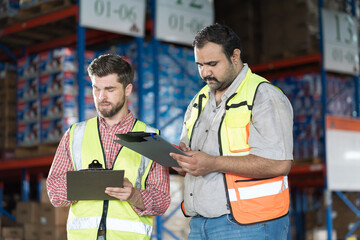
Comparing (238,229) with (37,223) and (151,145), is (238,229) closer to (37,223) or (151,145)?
(151,145)

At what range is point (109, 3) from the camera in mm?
6785

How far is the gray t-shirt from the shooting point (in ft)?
9.02

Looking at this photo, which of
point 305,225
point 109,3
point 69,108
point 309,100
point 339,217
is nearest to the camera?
point 109,3

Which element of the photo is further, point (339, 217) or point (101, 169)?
point (339, 217)

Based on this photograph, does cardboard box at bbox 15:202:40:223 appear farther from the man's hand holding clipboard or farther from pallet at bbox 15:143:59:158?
the man's hand holding clipboard

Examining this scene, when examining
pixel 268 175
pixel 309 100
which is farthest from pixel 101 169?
pixel 309 100

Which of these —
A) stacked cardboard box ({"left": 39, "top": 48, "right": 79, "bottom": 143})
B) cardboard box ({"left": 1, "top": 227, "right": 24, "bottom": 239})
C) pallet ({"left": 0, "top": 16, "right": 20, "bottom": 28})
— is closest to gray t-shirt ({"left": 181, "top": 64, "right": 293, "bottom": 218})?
stacked cardboard box ({"left": 39, "top": 48, "right": 79, "bottom": 143})

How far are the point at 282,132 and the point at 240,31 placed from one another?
864 centimetres

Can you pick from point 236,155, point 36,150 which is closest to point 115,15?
point 36,150

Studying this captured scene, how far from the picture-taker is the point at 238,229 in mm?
2719

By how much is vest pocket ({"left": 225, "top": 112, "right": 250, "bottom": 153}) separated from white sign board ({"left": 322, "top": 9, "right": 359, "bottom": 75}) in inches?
275

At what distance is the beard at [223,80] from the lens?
290cm

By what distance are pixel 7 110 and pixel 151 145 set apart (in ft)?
20.2

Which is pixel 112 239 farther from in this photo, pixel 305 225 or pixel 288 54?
pixel 305 225
